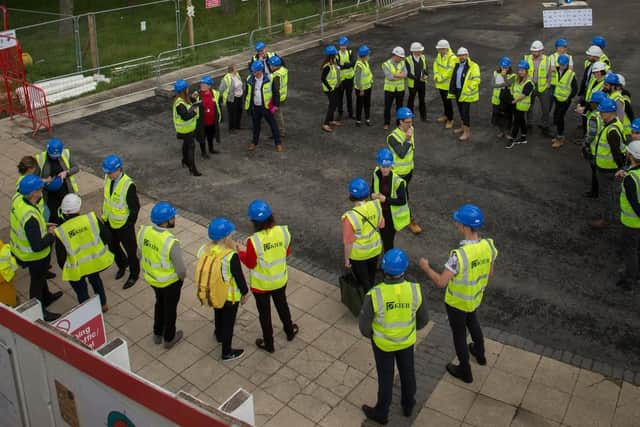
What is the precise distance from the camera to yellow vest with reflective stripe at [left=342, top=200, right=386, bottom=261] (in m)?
7.55

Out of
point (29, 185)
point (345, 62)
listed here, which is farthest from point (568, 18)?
point (29, 185)

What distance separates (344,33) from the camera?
2267 cm

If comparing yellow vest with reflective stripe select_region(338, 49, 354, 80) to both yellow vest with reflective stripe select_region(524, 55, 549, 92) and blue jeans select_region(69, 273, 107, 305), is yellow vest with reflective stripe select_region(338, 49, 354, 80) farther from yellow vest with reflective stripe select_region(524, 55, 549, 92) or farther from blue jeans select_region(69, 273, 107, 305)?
blue jeans select_region(69, 273, 107, 305)

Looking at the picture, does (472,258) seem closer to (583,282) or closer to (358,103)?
(583,282)

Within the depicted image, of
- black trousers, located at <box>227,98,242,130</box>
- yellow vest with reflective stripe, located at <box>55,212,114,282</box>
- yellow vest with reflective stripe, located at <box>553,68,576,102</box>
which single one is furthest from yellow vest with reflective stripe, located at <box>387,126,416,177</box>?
black trousers, located at <box>227,98,242,130</box>

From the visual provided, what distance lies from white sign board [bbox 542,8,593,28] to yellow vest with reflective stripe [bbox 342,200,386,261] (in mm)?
13434

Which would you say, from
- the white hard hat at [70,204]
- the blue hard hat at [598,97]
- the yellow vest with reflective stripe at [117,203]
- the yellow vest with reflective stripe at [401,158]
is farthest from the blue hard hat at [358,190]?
the blue hard hat at [598,97]

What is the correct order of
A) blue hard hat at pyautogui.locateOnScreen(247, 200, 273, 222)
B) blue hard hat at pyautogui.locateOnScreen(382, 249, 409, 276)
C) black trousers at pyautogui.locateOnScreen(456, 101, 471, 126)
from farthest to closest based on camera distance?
black trousers at pyautogui.locateOnScreen(456, 101, 471, 126)
blue hard hat at pyautogui.locateOnScreen(247, 200, 273, 222)
blue hard hat at pyautogui.locateOnScreen(382, 249, 409, 276)

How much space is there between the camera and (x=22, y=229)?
775 cm

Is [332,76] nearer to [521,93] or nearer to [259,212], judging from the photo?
[521,93]

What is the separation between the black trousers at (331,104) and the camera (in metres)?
14.3

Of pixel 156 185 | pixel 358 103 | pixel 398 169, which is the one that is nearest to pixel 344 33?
pixel 358 103

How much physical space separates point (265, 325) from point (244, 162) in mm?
6178

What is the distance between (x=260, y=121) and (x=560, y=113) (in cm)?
597
